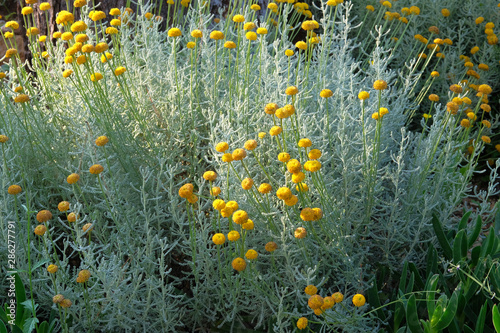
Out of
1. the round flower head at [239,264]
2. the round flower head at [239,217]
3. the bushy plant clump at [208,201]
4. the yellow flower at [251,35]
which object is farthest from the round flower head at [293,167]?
the yellow flower at [251,35]

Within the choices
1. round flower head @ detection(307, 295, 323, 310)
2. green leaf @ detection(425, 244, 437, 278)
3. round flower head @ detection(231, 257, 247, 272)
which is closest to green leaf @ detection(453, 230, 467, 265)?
green leaf @ detection(425, 244, 437, 278)

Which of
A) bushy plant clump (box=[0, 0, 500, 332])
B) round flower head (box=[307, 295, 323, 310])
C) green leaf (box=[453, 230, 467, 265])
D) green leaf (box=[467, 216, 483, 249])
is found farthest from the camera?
green leaf (box=[467, 216, 483, 249])

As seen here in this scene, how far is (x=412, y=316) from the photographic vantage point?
1.58 m

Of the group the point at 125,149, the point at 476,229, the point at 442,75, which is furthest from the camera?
the point at 442,75

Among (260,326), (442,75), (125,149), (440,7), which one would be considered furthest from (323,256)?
(440,7)

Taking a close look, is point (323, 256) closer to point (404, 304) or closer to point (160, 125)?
point (404, 304)

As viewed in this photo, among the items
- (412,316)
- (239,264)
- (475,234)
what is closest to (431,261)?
(475,234)

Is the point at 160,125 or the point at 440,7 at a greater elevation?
the point at 440,7

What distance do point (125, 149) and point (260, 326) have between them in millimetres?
982

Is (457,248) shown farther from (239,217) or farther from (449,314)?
(239,217)

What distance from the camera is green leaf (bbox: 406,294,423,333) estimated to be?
1562mm

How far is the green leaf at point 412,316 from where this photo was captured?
5.13 ft

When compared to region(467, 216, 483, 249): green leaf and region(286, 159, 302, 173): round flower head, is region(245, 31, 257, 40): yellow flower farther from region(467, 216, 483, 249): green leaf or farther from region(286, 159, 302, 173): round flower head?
region(467, 216, 483, 249): green leaf

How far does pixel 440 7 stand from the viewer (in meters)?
3.84
